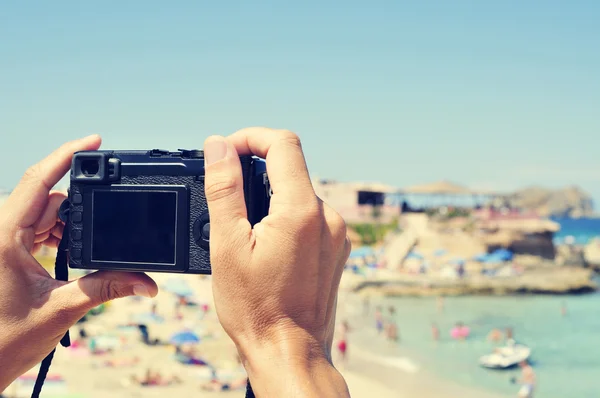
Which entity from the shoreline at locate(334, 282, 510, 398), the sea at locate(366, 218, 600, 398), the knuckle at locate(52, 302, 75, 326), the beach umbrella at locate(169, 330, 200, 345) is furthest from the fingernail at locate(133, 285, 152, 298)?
the sea at locate(366, 218, 600, 398)

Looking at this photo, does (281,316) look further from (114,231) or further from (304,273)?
(114,231)

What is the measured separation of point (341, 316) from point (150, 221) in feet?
90.8

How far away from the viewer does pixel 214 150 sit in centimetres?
140

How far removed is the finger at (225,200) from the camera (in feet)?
4.25

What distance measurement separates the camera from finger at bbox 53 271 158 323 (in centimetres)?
165

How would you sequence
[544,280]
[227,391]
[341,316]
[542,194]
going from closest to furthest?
[227,391]
[341,316]
[544,280]
[542,194]

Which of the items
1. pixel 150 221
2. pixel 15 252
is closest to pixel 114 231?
pixel 150 221

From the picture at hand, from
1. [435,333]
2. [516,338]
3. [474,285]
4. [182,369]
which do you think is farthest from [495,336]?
[182,369]

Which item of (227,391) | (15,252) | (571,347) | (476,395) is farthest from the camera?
(571,347)

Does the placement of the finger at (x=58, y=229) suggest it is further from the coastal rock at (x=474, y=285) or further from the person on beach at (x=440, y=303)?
the coastal rock at (x=474, y=285)

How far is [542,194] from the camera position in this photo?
513 ft

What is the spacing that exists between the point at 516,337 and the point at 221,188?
28.6 meters

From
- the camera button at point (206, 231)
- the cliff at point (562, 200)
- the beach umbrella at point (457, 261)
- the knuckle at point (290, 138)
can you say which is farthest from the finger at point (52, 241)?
the cliff at point (562, 200)

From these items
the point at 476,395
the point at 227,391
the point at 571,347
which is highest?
the point at 227,391
